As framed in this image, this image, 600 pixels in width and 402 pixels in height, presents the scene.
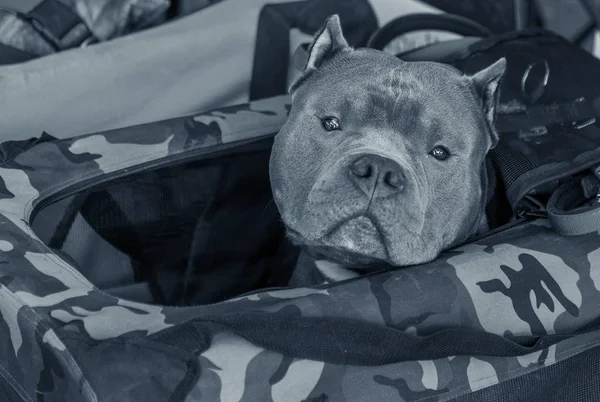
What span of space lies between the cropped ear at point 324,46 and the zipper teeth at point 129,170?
161 millimetres

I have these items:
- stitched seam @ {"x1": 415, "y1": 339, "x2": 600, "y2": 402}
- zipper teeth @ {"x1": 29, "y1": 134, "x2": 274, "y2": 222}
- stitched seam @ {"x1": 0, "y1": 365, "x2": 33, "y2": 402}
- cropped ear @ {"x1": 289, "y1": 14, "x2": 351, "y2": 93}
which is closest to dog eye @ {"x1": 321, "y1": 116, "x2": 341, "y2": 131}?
cropped ear @ {"x1": 289, "y1": 14, "x2": 351, "y2": 93}

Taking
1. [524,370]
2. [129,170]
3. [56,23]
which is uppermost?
[56,23]

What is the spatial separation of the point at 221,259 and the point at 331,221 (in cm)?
46

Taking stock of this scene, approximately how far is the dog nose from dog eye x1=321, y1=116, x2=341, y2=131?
6.1 inches

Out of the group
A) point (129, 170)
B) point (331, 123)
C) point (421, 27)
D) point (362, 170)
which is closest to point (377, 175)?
point (362, 170)

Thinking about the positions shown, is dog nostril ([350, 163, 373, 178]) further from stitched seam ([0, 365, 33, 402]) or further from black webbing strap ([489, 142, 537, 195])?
stitched seam ([0, 365, 33, 402])

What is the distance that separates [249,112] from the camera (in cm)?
159

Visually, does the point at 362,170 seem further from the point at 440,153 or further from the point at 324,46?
the point at 324,46

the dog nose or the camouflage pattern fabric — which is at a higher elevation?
the dog nose

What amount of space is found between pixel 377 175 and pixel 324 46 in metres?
0.34

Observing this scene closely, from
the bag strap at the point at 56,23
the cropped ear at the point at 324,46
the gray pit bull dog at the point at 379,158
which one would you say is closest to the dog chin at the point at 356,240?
the gray pit bull dog at the point at 379,158

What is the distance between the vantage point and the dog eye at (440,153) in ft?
4.43

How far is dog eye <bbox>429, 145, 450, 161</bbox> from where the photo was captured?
4.43ft

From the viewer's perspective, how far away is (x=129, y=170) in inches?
56.2
